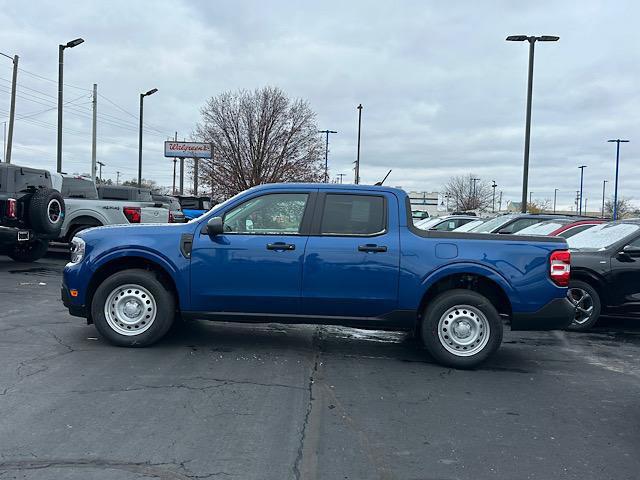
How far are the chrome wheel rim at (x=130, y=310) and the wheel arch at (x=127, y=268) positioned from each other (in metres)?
0.24

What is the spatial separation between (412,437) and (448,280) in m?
2.39

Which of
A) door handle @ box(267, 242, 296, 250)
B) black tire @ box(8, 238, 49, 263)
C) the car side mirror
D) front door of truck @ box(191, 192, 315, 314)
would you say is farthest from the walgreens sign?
door handle @ box(267, 242, 296, 250)

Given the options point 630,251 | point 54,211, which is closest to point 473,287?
point 630,251

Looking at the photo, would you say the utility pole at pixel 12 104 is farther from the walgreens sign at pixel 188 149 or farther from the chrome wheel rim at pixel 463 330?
the chrome wheel rim at pixel 463 330

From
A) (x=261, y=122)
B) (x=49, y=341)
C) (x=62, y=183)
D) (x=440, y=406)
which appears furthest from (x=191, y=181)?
(x=440, y=406)

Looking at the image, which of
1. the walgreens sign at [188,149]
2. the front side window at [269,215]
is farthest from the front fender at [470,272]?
the walgreens sign at [188,149]

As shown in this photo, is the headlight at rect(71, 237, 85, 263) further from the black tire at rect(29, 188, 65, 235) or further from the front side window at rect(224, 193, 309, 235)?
the black tire at rect(29, 188, 65, 235)

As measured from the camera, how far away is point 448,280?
6.45 m

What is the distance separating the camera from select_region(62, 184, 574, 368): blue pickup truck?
6.23 meters

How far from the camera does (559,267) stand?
6.26 meters

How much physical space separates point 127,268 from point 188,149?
34.8 meters

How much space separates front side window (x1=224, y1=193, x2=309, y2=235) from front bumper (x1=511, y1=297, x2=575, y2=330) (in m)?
2.49

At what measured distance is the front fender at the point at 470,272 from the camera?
6215 mm

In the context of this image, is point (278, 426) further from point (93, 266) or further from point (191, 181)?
point (191, 181)
